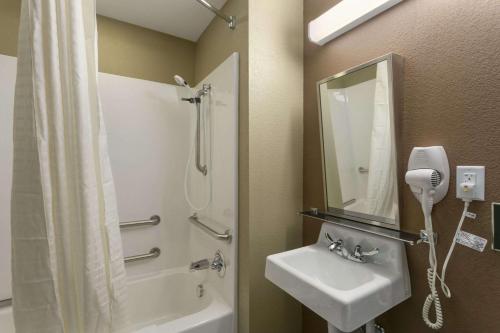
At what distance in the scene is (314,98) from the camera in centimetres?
135

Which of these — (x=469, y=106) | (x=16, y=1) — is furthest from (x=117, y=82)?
(x=469, y=106)

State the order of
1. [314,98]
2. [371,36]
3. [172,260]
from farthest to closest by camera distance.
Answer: [172,260] < [314,98] < [371,36]

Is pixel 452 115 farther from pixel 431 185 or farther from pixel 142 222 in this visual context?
pixel 142 222

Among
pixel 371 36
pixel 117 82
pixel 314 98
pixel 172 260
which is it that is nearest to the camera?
pixel 371 36

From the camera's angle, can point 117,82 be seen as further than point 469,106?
Yes

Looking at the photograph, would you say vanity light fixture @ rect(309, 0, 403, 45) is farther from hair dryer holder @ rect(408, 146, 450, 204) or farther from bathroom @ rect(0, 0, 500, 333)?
hair dryer holder @ rect(408, 146, 450, 204)

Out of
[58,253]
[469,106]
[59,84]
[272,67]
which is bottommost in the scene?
[58,253]

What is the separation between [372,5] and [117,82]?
1.69 metres

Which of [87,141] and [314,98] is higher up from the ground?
[314,98]

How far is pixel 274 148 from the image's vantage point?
1309mm

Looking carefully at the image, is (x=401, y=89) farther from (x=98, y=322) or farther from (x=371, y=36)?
(x=98, y=322)

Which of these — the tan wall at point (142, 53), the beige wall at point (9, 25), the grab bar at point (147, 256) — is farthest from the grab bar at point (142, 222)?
the beige wall at point (9, 25)

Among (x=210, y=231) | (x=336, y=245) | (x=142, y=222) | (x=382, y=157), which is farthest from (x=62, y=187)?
(x=382, y=157)

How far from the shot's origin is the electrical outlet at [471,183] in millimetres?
742
